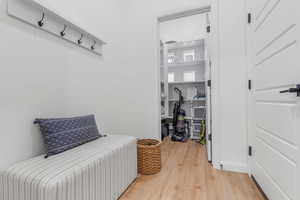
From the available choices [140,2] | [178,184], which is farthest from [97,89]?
[140,2]

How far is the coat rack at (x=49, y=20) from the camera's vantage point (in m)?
1.08

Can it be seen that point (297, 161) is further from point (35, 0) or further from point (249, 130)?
point (35, 0)

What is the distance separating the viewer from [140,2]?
7.99 ft

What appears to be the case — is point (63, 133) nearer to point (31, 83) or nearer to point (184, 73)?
point (31, 83)

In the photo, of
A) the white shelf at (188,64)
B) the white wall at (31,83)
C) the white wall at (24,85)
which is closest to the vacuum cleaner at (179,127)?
the white shelf at (188,64)

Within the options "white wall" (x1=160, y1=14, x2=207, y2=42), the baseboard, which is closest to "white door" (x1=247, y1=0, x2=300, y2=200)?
the baseboard

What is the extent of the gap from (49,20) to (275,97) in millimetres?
2009

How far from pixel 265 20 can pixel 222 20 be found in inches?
24.4

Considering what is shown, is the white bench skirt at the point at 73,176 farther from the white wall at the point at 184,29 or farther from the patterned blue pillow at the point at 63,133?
the white wall at the point at 184,29

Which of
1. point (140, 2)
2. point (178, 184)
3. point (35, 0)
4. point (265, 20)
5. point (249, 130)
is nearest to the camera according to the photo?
point (35, 0)

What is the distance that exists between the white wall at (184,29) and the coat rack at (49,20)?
2627mm

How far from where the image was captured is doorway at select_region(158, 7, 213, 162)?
137 inches

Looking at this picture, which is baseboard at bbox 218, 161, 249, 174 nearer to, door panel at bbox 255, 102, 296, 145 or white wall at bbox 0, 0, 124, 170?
door panel at bbox 255, 102, 296, 145

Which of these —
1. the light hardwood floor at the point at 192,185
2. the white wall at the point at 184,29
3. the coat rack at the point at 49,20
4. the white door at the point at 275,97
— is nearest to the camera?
the white door at the point at 275,97
